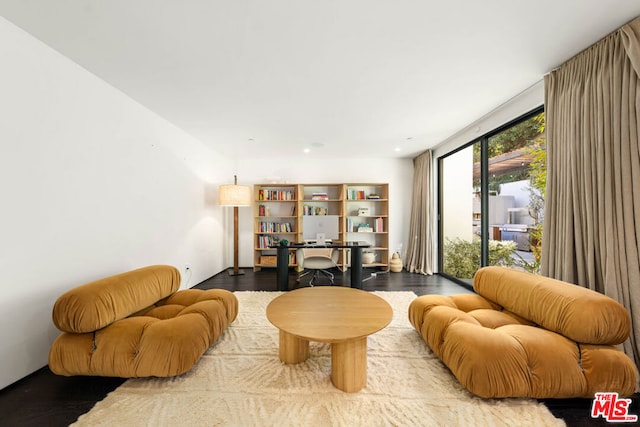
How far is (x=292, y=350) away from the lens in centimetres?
173

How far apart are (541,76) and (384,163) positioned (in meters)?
2.89

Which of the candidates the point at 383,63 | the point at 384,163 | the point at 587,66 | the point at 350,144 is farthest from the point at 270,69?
the point at 384,163

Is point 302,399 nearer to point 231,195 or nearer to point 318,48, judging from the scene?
point 318,48

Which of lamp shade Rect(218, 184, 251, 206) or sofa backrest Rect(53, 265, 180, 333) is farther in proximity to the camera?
lamp shade Rect(218, 184, 251, 206)

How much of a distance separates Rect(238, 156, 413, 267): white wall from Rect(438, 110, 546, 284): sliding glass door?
840 millimetres

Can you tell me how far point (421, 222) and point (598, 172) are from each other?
2820 millimetres

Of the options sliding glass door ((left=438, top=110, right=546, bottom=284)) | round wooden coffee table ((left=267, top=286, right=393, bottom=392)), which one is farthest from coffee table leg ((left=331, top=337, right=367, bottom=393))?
sliding glass door ((left=438, top=110, right=546, bottom=284))

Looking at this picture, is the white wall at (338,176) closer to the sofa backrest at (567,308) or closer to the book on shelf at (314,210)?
the book on shelf at (314,210)

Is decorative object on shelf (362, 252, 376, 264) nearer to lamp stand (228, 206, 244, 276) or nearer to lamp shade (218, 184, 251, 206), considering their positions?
lamp stand (228, 206, 244, 276)

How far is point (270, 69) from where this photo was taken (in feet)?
6.35

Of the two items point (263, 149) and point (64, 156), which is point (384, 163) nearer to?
point (263, 149)

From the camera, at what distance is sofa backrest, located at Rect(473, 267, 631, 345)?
133 cm

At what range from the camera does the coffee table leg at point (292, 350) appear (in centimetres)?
172

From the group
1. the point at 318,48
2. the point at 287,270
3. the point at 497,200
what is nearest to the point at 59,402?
the point at 287,270
